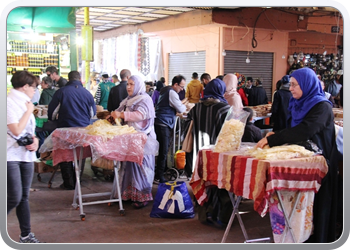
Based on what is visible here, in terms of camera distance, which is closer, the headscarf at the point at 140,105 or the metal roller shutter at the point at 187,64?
the headscarf at the point at 140,105

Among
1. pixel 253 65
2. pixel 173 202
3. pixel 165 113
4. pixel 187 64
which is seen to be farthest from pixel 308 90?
pixel 187 64

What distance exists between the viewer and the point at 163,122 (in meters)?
5.90

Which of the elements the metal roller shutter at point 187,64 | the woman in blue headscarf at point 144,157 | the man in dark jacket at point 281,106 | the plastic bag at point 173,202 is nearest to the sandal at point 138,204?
the woman in blue headscarf at point 144,157

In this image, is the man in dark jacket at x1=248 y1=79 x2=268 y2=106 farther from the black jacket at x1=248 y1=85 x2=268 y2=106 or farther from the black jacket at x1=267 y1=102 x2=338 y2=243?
the black jacket at x1=267 y1=102 x2=338 y2=243

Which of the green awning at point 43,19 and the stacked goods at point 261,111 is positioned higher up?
the green awning at point 43,19

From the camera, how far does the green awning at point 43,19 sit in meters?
8.72

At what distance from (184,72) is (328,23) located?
519 centimetres

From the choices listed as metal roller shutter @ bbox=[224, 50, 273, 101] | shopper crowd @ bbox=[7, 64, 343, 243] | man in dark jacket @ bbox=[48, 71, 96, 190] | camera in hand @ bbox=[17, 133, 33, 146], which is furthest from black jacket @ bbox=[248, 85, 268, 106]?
camera in hand @ bbox=[17, 133, 33, 146]

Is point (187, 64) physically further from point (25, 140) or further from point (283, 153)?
point (25, 140)

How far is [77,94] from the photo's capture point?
574cm

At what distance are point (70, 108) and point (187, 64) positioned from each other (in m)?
8.19

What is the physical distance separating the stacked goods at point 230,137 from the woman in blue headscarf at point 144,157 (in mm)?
1291

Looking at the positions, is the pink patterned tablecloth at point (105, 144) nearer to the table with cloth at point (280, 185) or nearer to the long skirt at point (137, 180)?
the long skirt at point (137, 180)

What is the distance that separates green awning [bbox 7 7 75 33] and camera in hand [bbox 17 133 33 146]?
20.1 ft
